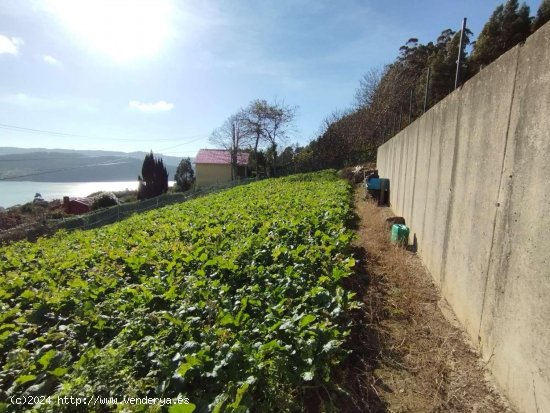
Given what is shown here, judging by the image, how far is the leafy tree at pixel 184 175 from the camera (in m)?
51.0

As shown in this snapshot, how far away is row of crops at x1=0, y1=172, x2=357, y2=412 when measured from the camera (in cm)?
231

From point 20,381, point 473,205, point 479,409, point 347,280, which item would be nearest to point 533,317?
point 479,409

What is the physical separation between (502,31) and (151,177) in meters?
38.5

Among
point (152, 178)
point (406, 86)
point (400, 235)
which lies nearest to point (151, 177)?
point (152, 178)

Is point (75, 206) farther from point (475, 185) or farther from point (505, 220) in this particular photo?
point (505, 220)

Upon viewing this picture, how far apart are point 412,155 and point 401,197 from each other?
164 cm

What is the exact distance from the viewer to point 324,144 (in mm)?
36094

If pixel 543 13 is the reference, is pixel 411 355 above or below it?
below

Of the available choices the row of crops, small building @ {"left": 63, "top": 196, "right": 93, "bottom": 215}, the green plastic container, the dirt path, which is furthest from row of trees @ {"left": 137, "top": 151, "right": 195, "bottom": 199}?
the dirt path

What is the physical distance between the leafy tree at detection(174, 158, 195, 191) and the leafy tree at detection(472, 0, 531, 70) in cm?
4017

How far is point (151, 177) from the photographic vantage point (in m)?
42.6

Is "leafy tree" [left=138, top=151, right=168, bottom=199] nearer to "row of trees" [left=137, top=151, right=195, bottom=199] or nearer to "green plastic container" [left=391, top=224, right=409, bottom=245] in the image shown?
"row of trees" [left=137, top=151, right=195, bottom=199]

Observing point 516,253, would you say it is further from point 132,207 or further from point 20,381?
point 132,207

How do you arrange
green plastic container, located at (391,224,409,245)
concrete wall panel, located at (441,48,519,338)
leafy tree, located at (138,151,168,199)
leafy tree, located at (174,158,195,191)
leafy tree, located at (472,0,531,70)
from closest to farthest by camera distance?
concrete wall panel, located at (441,48,519,338) < green plastic container, located at (391,224,409,245) < leafy tree, located at (472,0,531,70) < leafy tree, located at (138,151,168,199) < leafy tree, located at (174,158,195,191)
